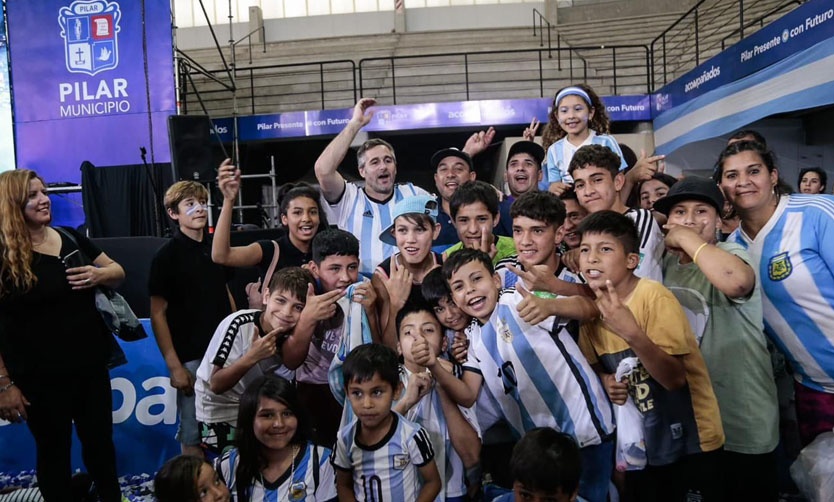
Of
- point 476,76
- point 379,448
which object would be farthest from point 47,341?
point 476,76

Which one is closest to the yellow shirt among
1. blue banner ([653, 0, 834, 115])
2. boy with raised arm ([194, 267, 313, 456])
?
boy with raised arm ([194, 267, 313, 456])

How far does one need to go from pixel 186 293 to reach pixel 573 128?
95.0 inches

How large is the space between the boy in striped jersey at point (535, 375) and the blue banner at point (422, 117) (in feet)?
31.4

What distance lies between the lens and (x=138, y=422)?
12.1 ft

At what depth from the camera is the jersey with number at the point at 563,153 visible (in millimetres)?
3663

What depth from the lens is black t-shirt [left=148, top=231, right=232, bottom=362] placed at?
120 inches

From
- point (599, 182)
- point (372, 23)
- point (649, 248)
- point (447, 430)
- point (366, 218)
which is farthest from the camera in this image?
point (372, 23)

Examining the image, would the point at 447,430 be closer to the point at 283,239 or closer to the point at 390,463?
the point at 390,463

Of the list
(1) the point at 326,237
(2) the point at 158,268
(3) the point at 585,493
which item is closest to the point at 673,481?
(3) the point at 585,493

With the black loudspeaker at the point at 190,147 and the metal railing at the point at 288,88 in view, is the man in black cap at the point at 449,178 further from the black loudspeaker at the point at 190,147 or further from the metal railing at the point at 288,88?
the metal railing at the point at 288,88

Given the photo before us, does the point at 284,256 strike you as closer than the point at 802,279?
No

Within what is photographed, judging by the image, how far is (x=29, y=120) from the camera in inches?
366

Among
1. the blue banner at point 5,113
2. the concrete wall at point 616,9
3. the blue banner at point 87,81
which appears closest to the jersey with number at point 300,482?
the blue banner at point 87,81

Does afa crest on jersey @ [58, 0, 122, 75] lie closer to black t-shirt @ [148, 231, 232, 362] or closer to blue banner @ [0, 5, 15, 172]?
blue banner @ [0, 5, 15, 172]
